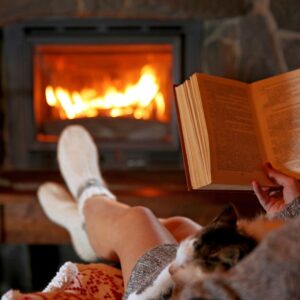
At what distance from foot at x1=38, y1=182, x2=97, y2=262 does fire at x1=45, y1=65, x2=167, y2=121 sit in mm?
447

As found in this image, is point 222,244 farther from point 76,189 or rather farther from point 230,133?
point 76,189

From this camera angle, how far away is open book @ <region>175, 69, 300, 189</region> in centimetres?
80

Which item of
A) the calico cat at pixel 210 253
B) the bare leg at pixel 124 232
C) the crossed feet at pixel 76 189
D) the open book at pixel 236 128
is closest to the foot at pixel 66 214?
the crossed feet at pixel 76 189

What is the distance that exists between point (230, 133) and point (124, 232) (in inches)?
11.5

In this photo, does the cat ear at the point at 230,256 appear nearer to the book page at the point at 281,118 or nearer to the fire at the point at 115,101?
the book page at the point at 281,118

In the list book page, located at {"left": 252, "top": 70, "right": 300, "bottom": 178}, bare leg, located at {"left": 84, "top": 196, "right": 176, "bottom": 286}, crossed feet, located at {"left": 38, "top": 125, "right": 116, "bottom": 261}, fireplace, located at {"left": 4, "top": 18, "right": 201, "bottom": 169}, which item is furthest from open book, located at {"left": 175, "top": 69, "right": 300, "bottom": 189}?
fireplace, located at {"left": 4, "top": 18, "right": 201, "bottom": 169}

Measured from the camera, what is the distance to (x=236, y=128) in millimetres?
850

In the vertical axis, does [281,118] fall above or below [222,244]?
above

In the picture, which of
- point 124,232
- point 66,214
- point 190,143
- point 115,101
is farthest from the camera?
point 115,101

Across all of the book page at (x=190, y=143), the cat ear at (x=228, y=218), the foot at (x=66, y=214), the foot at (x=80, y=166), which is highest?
the book page at (x=190, y=143)

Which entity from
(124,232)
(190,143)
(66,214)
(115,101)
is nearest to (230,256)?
(190,143)

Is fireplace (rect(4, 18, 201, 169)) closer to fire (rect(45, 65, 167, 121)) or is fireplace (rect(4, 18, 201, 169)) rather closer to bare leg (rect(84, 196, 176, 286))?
fire (rect(45, 65, 167, 121))

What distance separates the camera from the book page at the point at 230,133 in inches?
31.7

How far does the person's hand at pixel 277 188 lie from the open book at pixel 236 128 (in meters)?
0.01
